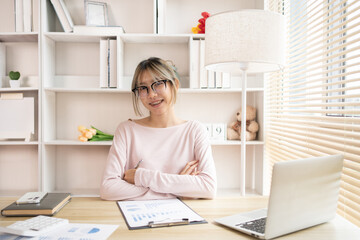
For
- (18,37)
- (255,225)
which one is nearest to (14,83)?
(18,37)

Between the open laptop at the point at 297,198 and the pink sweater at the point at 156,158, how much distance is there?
47cm

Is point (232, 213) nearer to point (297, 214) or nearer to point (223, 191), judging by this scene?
point (297, 214)

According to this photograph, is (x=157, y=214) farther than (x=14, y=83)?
No

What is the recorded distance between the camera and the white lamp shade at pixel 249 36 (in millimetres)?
1263

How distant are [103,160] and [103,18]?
1.20m

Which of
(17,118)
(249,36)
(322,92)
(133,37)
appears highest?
(133,37)

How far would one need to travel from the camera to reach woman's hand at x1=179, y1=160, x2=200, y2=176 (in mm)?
1606

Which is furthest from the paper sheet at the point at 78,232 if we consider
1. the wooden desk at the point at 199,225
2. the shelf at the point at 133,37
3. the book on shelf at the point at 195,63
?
the shelf at the point at 133,37

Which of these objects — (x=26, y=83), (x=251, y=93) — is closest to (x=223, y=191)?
(x=251, y=93)

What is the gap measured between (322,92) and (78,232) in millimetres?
1281

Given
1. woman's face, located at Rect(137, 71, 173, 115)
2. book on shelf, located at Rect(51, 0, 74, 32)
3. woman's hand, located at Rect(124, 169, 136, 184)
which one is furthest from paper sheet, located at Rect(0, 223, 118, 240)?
book on shelf, located at Rect(51, 0, 74, 32)

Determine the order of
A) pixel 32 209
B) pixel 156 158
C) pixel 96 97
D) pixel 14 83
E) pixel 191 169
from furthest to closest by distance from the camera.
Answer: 1. pixel 96 97
2. pixel 14 83
3. pixel 156 158
4. pixel 191 169
5. pixel 32 209

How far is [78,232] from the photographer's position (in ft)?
2.85

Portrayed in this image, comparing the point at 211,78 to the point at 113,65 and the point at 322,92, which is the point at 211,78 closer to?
the point at 113,65
